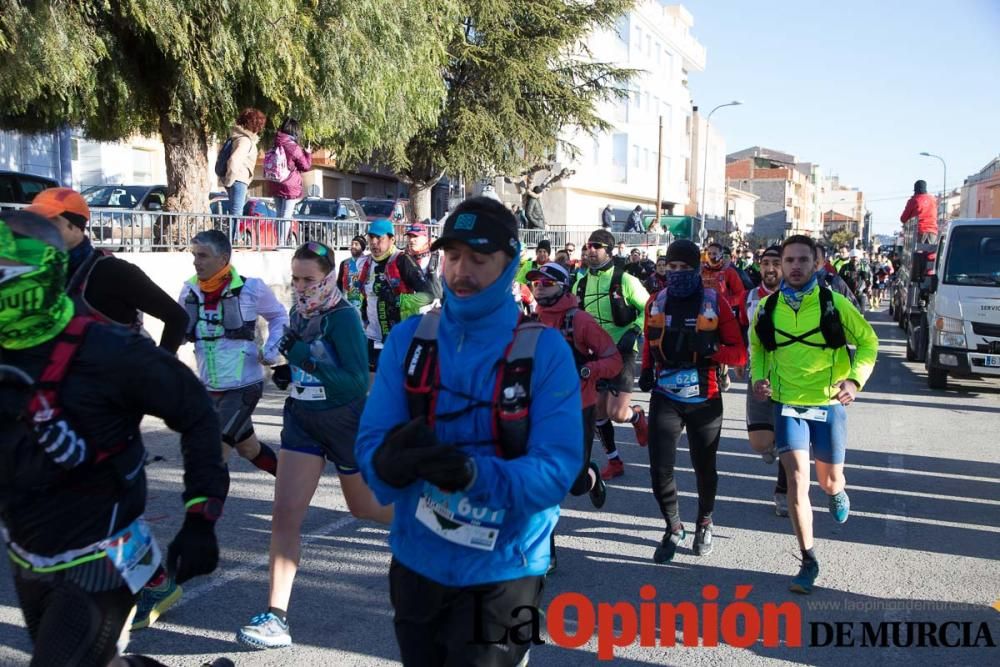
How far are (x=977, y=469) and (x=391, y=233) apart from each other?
219 inches

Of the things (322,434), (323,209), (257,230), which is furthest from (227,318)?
(323,209)

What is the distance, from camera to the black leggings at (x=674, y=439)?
5.76 metres

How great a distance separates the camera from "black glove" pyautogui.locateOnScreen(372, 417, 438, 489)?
2258 mm

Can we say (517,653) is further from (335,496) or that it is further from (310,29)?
(310,29)

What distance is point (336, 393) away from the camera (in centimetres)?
480

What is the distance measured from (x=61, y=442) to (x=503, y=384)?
1.16 m

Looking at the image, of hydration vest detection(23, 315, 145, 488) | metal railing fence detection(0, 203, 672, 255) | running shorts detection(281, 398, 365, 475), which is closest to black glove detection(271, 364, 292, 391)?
running shorts detection(281, 398, 365, 475)

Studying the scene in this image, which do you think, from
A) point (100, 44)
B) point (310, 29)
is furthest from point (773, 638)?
point (310, 29)

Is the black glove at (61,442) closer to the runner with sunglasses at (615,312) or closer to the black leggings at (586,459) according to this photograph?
the black leggings at (586,459)

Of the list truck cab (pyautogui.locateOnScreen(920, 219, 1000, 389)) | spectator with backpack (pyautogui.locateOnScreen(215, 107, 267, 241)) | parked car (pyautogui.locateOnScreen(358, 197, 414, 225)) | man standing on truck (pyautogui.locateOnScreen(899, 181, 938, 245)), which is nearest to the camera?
spectator with backpack (pyautogui.locateOnScreen(215, 107, 267, 241))

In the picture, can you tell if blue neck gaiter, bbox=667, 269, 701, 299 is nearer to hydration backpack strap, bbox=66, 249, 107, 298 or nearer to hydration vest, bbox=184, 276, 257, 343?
hydration vest, bbox=184, 276, 257, 343

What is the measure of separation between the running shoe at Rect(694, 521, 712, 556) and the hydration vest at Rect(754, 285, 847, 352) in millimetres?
1182

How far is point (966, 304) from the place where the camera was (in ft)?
42.0

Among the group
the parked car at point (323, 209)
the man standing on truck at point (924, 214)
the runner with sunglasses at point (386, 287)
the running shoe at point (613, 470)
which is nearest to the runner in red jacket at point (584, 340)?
the running shoe at point (613, 470)
